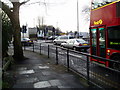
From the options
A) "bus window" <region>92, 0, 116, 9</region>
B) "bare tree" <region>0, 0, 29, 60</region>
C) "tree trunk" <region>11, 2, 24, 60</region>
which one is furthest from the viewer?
"tree trunk" <region>11, 2, 24, 60</region>

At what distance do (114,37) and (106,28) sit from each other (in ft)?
2.62

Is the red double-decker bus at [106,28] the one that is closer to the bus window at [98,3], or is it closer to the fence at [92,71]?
the bus window at [98,3]

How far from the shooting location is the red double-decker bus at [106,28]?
23.7 feet

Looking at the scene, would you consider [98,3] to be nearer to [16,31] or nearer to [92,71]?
[92,71]

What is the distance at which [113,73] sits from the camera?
13.2 feet

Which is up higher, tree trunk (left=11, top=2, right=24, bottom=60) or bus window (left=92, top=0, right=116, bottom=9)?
bus window (left=92, top=0, right=116, bottom=9)

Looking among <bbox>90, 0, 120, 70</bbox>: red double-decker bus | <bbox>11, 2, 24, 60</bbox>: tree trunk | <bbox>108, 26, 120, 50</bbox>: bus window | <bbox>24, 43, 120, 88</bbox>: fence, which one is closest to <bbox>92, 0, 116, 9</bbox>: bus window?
<bbox>90, 0, 120, 70</bbox>: red double-decker bus

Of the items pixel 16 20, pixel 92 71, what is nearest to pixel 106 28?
pixel 92 71

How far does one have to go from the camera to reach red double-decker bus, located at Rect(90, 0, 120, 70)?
23.7 feet

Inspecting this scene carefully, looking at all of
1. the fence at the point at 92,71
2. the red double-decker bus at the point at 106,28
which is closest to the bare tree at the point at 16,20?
the fence at the point at 92,71

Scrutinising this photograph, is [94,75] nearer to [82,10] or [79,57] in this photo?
[79,57]

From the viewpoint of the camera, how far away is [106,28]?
8.00 meters

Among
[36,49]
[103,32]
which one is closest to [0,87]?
[103,32]

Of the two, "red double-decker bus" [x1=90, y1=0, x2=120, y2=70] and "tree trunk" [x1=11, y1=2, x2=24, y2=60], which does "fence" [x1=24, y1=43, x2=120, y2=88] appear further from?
"tree trunk" [x1=11, y1=2, x2=24, y2=60]
